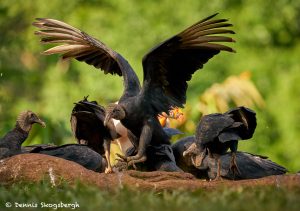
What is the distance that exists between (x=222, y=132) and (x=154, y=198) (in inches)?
66.3

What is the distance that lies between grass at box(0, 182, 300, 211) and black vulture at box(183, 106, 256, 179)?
905 mm

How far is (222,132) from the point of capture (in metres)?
9.22

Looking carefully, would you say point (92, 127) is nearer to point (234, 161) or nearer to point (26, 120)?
point (26, 120)

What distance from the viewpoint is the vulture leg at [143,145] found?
951 centimetres

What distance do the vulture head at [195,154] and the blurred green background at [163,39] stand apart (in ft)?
32.9

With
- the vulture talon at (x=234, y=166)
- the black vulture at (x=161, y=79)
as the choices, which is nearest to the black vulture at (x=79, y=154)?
the black vulture at (x=161, y=79)

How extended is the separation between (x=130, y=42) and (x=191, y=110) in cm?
823

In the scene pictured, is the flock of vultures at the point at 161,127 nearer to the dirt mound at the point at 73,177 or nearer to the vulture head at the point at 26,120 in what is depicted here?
the vulture head at the point at 26,120

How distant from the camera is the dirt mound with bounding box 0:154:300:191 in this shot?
28.2 ft

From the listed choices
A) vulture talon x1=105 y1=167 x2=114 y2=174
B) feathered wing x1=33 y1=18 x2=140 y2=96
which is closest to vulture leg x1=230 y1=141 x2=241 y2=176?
vulture talon x1=105 y1=167 x2=114 y2=174

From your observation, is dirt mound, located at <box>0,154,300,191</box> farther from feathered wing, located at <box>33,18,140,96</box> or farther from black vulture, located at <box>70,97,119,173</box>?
feathered wing, located at <box>33,18,140,96</box>

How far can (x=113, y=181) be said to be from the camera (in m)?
8.68

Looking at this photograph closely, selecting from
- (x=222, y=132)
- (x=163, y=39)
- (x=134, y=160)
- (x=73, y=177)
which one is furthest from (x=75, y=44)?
(x=163, y=39)

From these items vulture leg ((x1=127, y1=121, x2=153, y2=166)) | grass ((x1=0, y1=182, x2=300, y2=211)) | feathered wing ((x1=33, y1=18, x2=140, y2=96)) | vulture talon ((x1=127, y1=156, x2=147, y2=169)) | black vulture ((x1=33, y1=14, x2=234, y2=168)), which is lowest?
grass ((x1=0, y1=182, x2=300, y2=211))
